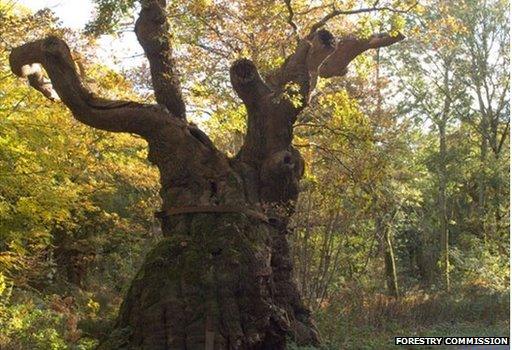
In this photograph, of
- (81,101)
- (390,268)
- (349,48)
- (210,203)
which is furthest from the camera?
(390,268)

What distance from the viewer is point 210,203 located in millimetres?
8648

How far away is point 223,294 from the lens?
25.3 feet

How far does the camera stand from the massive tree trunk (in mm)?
7594

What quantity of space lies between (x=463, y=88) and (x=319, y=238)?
12.3m

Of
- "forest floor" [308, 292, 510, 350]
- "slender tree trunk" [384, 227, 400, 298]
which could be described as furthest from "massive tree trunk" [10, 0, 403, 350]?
"slender tree trunk" [384, 227, 400, 298]

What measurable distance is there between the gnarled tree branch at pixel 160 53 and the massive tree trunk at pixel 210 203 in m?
Answer: 0.02

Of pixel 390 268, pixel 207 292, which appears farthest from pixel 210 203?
pixel 390 268

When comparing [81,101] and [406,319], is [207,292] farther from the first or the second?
[406,319]

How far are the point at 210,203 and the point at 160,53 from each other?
279 cm

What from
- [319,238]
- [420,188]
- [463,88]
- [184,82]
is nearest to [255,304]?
[184,82]

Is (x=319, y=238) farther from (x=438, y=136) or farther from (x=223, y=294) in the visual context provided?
(x=438, y=136)

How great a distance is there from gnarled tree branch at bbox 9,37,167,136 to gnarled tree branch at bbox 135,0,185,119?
0.59 m

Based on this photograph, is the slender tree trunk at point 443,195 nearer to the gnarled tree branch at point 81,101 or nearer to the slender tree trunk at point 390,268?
the slender tree trunk at point 390,268

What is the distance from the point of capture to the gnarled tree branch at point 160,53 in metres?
9.58
